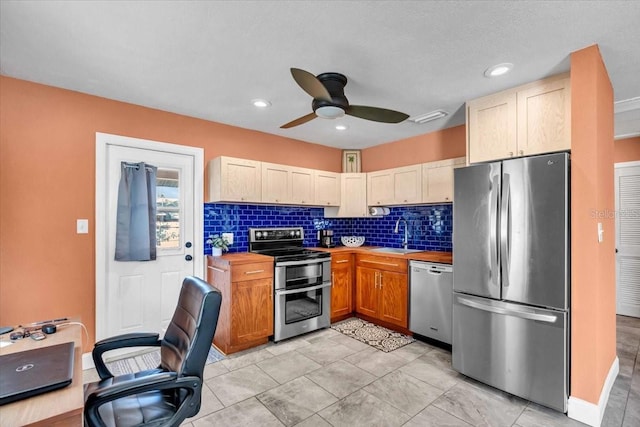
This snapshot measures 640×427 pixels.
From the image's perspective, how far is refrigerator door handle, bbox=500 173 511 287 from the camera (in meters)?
2.43

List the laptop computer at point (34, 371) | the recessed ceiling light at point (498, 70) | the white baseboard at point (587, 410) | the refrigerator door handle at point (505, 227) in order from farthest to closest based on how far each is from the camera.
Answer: the refrigerator door handle at point (505, 227) < the recessed ceiling light at point (498, 70) < the white baseboard at point (587, 410) < the laptop computer at point (34, 371)

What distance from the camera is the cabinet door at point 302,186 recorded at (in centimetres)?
406

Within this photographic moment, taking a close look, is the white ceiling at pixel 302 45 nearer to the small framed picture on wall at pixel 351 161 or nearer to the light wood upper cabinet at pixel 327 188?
the light wood upper cabinet at pixel 327 188

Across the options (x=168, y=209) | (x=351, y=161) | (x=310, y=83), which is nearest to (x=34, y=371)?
(x=310, y=83)

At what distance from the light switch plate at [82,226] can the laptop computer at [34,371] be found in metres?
1.89

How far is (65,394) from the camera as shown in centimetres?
101

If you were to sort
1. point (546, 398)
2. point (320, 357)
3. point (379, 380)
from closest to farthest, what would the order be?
point (546, 398), point (379, 380), point (320, 357)

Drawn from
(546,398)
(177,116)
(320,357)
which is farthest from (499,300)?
(177,116)

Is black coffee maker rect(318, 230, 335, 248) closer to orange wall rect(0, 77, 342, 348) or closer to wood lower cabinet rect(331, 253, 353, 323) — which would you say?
wood lower cabinet rect(331, 253, 353, 323)

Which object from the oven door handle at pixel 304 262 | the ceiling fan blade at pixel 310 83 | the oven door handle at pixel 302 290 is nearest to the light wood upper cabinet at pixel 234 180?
the oven door handle at pixel 304 262

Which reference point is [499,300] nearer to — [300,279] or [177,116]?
[300,279]

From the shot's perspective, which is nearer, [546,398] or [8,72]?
[546,398]

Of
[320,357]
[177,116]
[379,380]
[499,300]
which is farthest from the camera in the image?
[177,116]

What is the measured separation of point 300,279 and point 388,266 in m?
1.10
